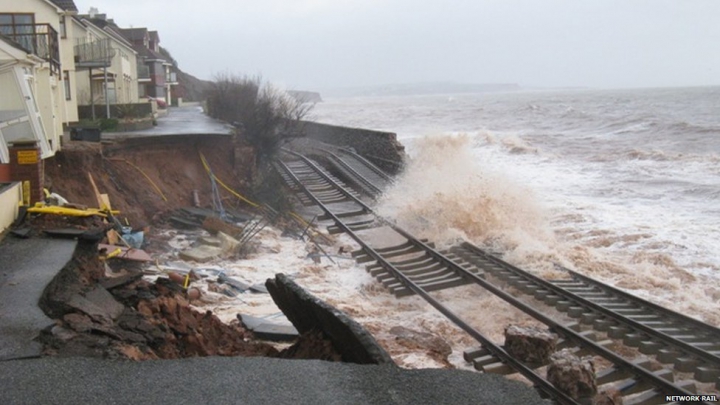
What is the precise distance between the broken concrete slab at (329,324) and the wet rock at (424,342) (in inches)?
86.9

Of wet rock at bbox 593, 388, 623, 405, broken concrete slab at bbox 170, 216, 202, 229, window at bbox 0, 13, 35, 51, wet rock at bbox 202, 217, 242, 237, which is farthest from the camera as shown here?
window at bbox 0, 13, 35, 51

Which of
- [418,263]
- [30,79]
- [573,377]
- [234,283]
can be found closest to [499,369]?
[573,377]

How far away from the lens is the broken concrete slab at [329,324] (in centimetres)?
737

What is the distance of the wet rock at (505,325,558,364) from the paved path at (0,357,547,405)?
2821mm

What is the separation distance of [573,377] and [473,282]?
5.63 metres

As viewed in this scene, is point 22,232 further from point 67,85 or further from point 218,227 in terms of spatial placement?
point 67,85

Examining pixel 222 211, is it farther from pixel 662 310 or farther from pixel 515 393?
pixel 515 393

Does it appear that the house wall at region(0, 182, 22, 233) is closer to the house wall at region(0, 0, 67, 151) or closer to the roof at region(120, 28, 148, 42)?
the house wall at region(0, 0, 67, 151)

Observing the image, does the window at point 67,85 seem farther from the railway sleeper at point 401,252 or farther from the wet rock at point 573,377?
the wet rock at point 573,377

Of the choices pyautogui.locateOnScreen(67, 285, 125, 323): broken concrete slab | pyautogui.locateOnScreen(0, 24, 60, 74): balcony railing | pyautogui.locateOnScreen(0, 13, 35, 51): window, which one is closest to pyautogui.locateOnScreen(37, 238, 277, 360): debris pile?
pyautogui.locateOnScreen(67, 285, 125, 323): broken concrete slab

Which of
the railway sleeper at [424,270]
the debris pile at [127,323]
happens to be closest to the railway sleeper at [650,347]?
the railway sleeper at [424,270]

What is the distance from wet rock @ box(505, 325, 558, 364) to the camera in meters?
9.62

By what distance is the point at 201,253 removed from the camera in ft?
50.9

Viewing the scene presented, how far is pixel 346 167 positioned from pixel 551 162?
49.5 ft
